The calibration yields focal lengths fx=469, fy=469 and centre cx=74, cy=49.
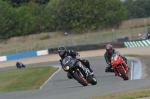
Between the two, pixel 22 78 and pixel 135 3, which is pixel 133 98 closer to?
pixel 22 78

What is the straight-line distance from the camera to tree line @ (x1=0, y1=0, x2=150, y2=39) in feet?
275

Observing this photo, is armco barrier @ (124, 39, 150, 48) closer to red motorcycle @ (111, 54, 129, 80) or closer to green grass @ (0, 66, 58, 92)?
green grass @ (0, 66, 58, 92)

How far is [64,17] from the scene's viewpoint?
283 feet

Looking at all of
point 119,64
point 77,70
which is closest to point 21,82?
point 119,64

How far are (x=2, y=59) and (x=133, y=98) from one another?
44758mm

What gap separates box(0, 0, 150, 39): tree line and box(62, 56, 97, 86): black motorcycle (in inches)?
2666

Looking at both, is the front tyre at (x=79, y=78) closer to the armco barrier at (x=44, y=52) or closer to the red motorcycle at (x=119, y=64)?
the red motorcycle at (x=119, y=64)

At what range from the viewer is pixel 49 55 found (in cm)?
4975

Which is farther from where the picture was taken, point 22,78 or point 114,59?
point 22,78

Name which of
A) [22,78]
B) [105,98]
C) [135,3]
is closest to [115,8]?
[135,3]

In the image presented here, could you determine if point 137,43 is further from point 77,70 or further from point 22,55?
point 77,70

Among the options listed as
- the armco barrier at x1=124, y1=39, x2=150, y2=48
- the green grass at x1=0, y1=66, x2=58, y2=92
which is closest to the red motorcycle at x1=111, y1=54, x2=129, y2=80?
the green grass at x1=0, y1=66, x2=58, y2=92

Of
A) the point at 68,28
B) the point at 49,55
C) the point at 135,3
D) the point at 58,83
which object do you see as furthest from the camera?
the point at 135,3

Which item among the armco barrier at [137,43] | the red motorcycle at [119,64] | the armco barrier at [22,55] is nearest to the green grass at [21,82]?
the red motorcycle at [119,64]
